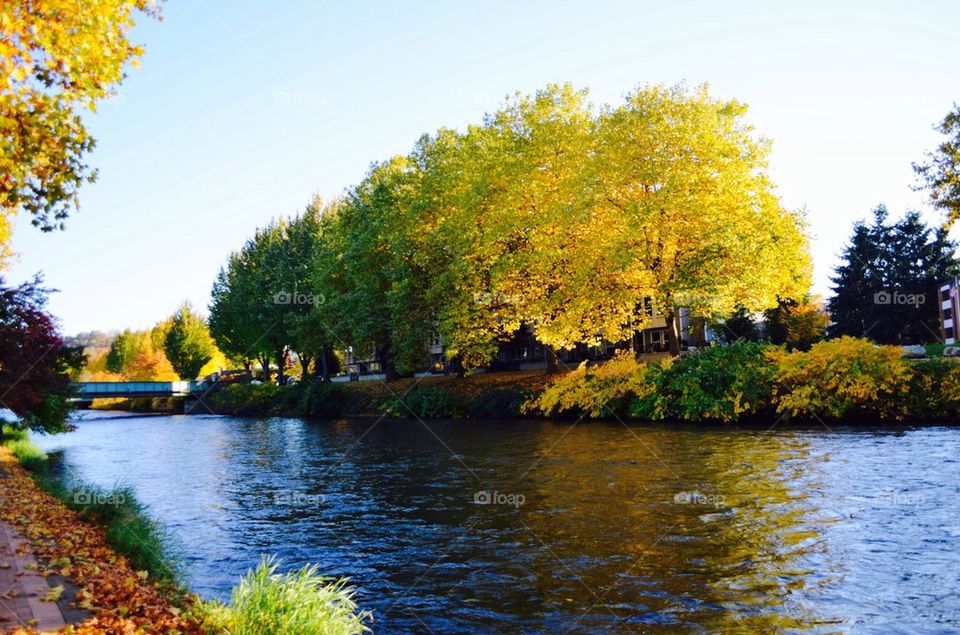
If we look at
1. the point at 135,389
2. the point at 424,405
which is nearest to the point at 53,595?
the point at 424,405

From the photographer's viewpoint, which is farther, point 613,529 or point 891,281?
point 891,281

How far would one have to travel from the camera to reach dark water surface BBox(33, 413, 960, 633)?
943 cm

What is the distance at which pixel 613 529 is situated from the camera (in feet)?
44.4

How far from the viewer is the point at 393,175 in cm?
5188

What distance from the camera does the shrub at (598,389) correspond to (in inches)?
1414

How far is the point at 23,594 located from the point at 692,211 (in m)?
32.0

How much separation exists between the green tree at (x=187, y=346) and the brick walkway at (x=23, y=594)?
103110 mm

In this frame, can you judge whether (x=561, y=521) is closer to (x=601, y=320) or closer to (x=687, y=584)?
(x=687, y=584)

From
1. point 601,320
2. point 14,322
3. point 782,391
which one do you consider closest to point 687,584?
point 782,391

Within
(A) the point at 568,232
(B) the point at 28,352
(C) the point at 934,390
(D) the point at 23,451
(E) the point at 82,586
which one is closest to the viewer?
(E) the point at 82,586

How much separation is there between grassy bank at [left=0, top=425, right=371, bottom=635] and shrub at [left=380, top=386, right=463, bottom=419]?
1209 inches

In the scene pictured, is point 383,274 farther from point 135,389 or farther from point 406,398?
point 135,389

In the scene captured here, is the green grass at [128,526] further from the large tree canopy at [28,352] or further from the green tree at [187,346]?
the green tree at [187,346]

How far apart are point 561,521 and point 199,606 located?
25.8 ft
